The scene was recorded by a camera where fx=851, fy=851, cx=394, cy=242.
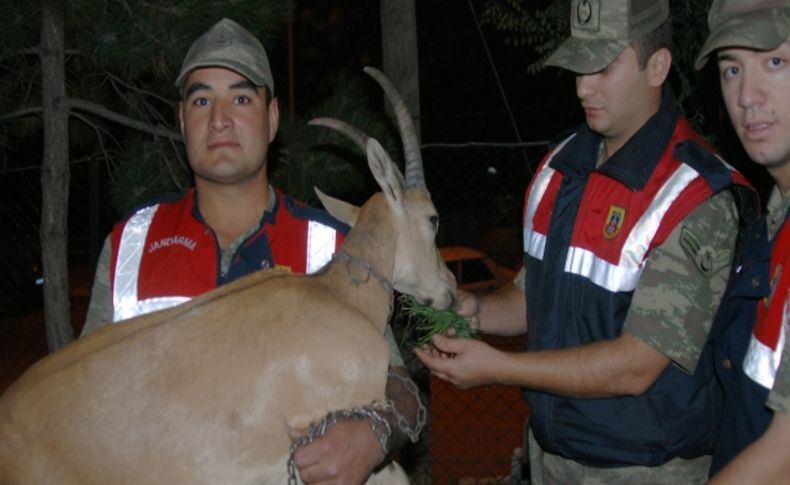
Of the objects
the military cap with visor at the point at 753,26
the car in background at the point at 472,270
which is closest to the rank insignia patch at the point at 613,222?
the military cap with visor at the point at 753,26

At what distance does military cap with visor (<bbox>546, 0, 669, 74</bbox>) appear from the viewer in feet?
11.1

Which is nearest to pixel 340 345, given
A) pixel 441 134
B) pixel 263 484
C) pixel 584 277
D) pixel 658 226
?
pixel 263 484

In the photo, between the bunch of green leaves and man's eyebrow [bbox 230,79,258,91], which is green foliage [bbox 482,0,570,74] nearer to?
the bunch of green leaves

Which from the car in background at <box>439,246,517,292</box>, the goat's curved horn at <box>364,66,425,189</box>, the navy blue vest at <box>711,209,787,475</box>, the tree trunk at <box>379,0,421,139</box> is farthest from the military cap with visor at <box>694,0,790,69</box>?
the car in background at <box>439,246,517,292</box>

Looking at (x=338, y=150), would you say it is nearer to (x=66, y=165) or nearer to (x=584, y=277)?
(x=66, y=165)

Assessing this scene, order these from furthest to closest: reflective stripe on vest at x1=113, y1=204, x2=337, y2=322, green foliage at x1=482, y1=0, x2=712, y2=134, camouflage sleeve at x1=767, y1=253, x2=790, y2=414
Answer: green foliage at x1=482, y1=0, x2=712, y2=134
reflective stripe on vest at x1=113, y1=204, x2=337, y2=322
camouflage sleeve at x1=767, y1=253, x2=790, y2=414

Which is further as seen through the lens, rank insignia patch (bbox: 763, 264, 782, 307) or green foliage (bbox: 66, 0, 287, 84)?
Answer: green foliage (bbox: 66, 0, 287, 84)

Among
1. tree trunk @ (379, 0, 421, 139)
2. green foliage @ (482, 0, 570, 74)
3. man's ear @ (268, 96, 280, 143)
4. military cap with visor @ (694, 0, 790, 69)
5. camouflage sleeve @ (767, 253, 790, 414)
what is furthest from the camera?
tree trunk @ (379, 0, 421, 139)

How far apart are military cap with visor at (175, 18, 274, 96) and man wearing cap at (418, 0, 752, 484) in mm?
1227

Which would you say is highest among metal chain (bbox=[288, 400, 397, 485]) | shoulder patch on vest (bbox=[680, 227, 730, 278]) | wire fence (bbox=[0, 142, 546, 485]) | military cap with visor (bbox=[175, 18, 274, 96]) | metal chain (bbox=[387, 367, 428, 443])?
military cap with visor (bbox=[175, 18, 274, 96])

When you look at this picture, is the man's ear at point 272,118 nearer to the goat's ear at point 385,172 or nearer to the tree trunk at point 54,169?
the goat's ear at point 385,172

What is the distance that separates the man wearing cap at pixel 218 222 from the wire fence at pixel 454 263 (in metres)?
2.33

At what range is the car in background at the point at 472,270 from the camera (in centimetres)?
1029

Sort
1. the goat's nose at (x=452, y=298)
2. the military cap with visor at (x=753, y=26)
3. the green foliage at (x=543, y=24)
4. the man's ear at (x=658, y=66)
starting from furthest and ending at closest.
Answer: the green foliage at (x=543, y=24) < the goat's nose at (x=452, y=298) < the man's ear at (x=658, y=66) < the military cap with visor at (x=753, y=26)
